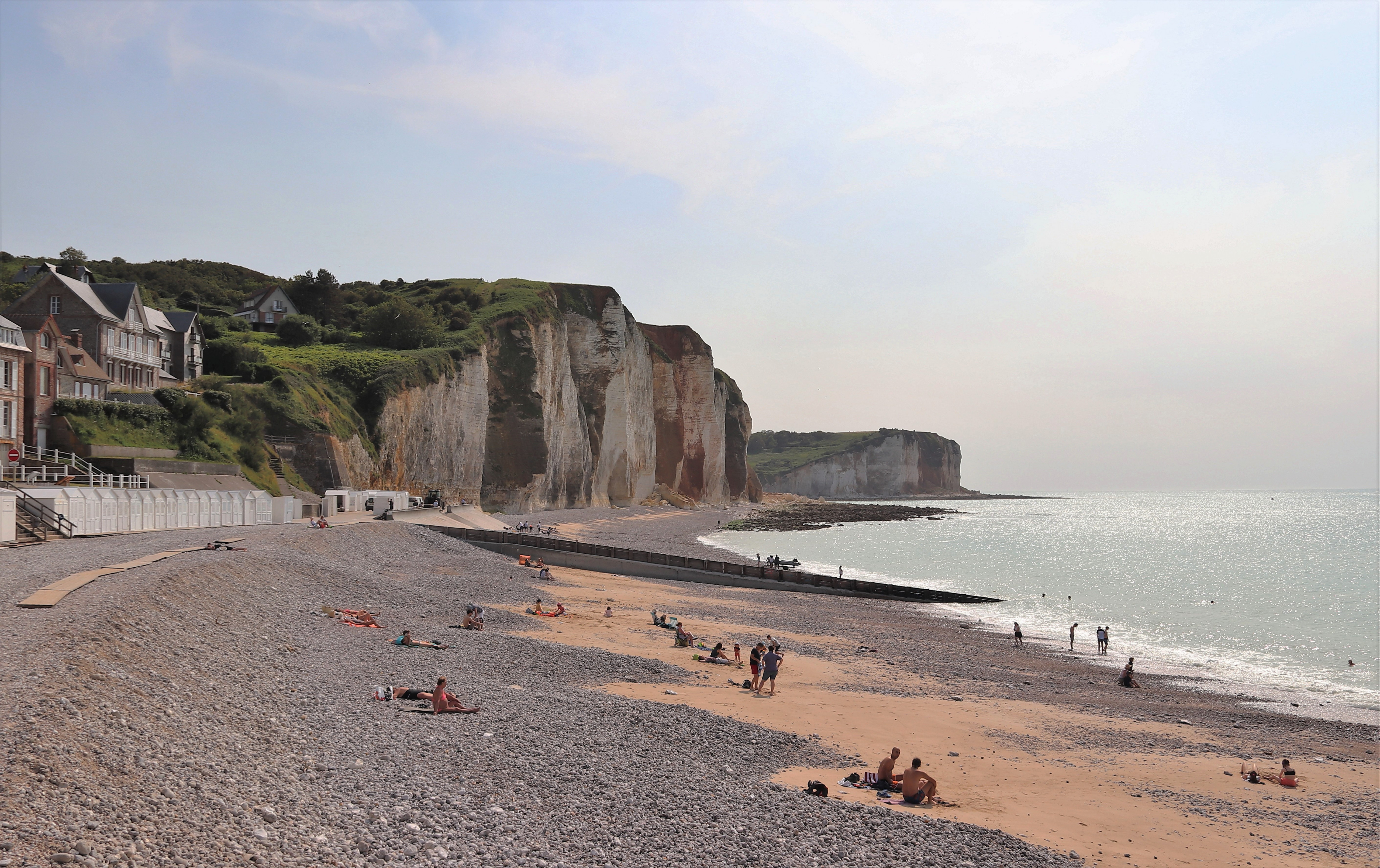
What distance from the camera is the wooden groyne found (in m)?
39.6

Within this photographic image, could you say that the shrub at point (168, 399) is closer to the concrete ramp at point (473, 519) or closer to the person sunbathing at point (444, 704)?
the concrete ramp at point (473, 519)

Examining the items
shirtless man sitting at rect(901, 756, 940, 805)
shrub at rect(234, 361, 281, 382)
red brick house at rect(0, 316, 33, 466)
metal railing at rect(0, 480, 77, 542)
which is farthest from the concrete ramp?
shirtless man sitting at rect(901, 756, 940, 805)

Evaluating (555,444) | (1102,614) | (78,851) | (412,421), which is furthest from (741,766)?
(555,444)

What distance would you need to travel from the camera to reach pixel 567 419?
79.6 m

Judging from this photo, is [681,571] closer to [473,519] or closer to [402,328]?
[473,519]

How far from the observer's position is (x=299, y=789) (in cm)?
816

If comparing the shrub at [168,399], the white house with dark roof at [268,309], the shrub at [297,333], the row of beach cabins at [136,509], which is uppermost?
the white house with dark roof at [268,309]

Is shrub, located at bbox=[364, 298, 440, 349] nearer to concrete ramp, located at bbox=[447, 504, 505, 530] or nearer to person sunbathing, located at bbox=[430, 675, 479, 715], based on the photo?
concrete ramp, located at bbox=[447, 504, 505, 530]

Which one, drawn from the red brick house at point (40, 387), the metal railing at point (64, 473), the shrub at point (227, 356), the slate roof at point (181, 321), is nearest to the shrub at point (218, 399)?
the red brick house at point (40, 387)

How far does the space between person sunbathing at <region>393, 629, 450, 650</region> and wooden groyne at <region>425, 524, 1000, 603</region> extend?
22.2 metres

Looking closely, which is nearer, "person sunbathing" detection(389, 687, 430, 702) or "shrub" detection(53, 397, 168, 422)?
"person sunbathing" detection(389, 687, 430, 702)

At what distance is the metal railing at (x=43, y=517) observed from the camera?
2378cm

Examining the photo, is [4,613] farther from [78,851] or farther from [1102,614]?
[1102,614]

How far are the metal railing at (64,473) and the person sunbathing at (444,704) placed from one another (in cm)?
2109
